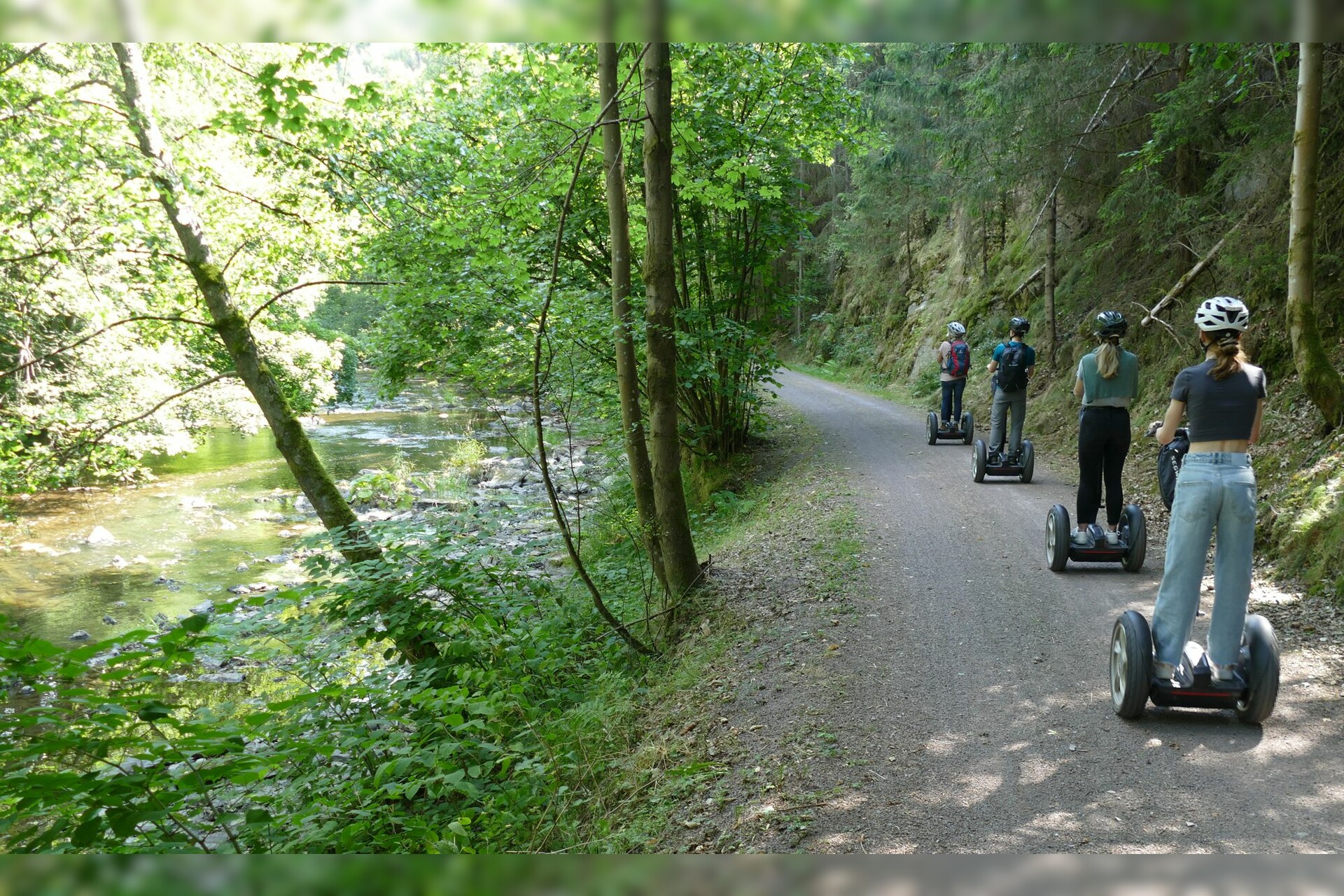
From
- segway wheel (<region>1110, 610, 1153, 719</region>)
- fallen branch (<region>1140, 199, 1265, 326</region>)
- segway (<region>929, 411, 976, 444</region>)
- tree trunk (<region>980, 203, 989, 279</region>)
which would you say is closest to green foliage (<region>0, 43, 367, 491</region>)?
segway wheel (<region>1110, 610, 1153, 719</region>)

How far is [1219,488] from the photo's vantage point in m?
4.11

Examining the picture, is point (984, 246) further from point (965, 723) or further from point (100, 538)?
point (100, 538)

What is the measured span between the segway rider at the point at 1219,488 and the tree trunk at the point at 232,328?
219 inches

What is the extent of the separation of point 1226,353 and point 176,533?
61.3 feet

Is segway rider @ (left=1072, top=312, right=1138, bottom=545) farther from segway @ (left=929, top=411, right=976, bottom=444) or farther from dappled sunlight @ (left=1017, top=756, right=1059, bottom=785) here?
segway @ (left=929, top=411, right=976, bottom=444)

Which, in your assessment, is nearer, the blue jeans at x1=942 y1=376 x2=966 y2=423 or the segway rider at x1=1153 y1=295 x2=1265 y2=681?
the segway rider at x1=1153 y1=295 x2=1265 y2=681

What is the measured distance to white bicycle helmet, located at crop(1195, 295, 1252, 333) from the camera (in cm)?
418

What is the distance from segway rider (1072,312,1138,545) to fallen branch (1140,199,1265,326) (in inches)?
233

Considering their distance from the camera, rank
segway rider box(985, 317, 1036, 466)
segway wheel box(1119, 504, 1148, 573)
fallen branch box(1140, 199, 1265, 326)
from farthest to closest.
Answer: fallen branch box(1140, 199, 1265, 326), segway rider box(985, 317, 1036, 466), segway wheel box(1119, 504, 1148, 573)

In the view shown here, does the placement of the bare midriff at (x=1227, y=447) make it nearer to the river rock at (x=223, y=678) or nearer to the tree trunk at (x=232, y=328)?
the tree trunk at (x=232, y=328)

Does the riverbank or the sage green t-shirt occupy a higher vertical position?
the sage green t-shirt

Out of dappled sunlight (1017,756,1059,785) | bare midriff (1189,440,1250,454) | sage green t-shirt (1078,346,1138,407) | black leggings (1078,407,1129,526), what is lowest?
dappled sunlight (1017,756,1059,785)

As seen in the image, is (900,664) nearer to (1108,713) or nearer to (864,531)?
(1108,713)

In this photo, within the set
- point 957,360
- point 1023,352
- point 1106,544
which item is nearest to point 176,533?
point 957,360
